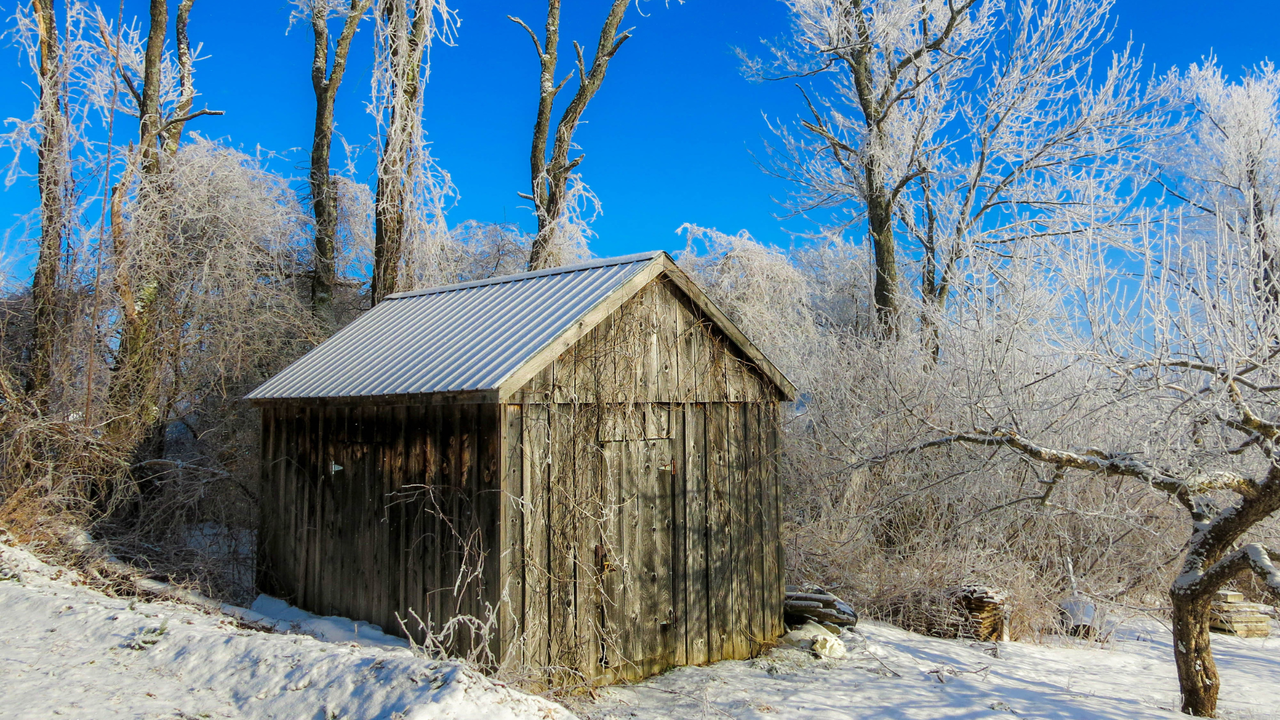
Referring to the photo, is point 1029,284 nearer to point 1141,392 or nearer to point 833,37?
point 1141,392

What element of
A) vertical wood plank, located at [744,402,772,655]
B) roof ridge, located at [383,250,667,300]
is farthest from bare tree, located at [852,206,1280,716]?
roof ridge, located at [383,250,667,300]

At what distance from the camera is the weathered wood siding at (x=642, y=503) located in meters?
6.31

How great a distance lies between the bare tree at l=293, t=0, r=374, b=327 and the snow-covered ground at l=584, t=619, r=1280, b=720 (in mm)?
10720

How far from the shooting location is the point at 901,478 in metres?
11.6

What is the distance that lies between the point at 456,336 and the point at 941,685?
5505 mm

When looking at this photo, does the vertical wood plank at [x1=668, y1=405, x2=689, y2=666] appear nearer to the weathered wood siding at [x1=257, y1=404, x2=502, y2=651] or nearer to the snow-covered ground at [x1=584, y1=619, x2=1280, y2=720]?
the snow-covered ground at [x1=584, y1=619, x2=1280, y2=720]

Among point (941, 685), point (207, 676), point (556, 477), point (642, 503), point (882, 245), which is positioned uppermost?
point (882, 245)

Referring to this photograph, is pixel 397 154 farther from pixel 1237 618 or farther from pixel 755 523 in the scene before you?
pixel 1237 618

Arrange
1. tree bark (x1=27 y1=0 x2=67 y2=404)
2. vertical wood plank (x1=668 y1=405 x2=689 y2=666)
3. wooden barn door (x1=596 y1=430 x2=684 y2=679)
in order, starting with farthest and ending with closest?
tree bark (x1=27 y1=0 x2=67 y2=404), vertical wood plank (x1=668 y1=405 x2=689 y2=666), wooden barn door (x1=596 y1=430 x2=684 y2=679)

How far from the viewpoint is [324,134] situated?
15164 mm

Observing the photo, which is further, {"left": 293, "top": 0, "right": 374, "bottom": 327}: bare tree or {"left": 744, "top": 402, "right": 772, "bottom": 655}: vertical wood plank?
{"left": 293, "top": 0, "right": 374, "bottom": 327}: bare tree

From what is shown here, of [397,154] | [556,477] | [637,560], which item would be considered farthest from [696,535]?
[397,154]

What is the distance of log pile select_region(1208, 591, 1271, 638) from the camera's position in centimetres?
1048

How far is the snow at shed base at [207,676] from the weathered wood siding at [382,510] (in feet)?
3.23
